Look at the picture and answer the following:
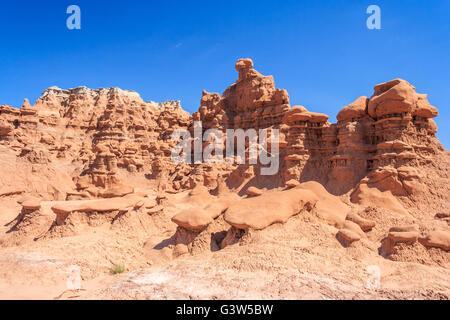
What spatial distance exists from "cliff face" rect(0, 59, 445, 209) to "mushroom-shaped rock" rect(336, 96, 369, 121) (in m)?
0.05

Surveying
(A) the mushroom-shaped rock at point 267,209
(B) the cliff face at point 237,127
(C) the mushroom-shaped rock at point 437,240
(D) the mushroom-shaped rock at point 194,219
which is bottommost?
(C) the mushroom-shaped rock at point 437,240

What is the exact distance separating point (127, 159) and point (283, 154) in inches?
711

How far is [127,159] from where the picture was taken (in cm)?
2973

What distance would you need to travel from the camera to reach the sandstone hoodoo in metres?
6.41

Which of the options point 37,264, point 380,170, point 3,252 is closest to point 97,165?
point 3,252

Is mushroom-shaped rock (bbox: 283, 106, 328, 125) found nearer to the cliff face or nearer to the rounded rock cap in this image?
the cliff face

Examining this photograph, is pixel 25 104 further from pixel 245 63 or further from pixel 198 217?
pixel 198 217

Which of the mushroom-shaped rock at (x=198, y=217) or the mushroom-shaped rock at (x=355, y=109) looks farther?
the mushroom-shaped rock at (x=355, y=109)

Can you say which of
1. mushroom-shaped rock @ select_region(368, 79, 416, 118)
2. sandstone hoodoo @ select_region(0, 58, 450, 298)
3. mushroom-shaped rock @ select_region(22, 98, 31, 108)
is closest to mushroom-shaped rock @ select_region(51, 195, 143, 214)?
sandstone hoodoo @ select_region(0, 58, 450, 298)

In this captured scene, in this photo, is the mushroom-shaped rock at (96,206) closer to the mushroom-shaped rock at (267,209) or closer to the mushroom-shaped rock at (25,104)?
the mushroom-shaped rock at (267,209)

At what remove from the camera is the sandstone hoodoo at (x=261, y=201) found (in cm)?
641

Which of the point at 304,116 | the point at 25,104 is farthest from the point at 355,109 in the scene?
the point at 25,104

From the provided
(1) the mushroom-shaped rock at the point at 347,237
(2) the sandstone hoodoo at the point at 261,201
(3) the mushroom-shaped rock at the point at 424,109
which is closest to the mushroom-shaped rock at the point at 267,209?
(2) the sandstone hoodoo at the point at 261,201

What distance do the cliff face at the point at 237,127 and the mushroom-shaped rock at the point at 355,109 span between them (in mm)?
50
